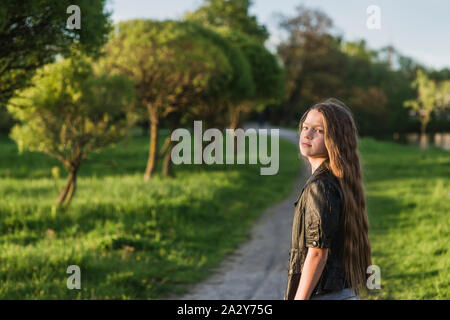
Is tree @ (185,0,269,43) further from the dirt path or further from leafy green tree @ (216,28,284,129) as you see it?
the dirt path

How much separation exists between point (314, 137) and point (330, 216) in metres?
0.49

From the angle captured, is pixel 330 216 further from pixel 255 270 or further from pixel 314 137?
pixel 255 270

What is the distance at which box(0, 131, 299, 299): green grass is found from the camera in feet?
23.3

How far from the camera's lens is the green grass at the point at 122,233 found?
23.3ft

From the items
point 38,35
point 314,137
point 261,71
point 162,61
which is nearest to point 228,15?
point 261,71

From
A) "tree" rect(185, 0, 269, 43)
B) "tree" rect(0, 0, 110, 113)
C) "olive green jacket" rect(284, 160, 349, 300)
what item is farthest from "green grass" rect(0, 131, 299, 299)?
"tree" rect(185, 0, 269, 43)

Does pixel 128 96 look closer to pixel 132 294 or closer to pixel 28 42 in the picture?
pixel 28 42

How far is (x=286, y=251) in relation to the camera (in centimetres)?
970

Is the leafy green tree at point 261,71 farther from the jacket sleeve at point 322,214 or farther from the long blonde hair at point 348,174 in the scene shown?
the jacket sleeve at point 322,214

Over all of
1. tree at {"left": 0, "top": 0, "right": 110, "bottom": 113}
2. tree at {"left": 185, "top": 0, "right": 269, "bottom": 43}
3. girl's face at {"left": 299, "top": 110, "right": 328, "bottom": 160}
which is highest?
tree at {"left": 185, "top": 0, "right": 269, "bottom": 43}

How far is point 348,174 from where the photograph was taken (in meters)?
2.83

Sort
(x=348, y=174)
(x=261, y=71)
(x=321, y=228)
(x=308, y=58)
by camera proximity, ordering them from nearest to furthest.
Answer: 1. (x=321, y=228)
2. (x=348, y=174)
3. (x=261, y=71)
4. (x=308, y=58)

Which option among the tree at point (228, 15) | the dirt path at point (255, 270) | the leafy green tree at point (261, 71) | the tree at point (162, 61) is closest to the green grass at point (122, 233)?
the dirt path at point (255, 270)
